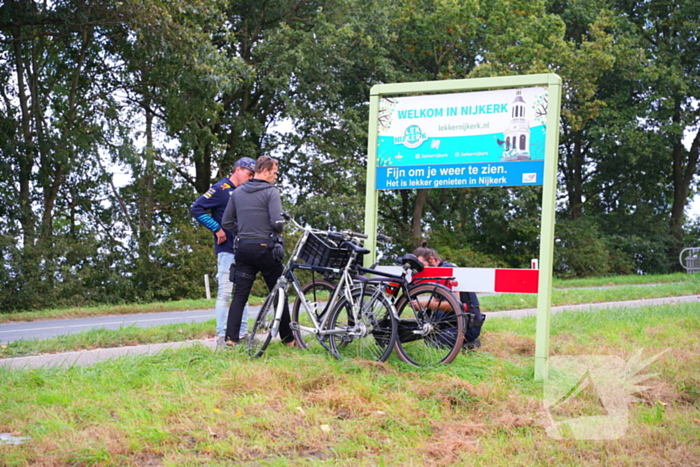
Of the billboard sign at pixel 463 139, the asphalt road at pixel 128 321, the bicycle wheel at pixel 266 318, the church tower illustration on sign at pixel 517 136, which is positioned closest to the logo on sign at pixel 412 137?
the billboard sign at pixel 463 139

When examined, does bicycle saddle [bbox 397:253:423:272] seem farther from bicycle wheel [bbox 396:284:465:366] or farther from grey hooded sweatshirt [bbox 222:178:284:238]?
grey hooded sweatshirt [bbox 222:178:284:238]

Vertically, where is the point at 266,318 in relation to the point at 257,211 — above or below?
below

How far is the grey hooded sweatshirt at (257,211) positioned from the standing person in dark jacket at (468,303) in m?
1.40

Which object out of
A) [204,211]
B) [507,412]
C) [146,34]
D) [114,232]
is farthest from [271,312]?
[114,232]

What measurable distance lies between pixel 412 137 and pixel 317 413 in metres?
3.08

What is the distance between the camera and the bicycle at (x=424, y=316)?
582 centimetres

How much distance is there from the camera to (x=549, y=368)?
592 cm

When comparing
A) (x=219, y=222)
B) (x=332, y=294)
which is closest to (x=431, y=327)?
(x=332, y=294)

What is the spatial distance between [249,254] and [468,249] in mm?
22377

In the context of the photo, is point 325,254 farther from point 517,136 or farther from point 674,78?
point 674,78

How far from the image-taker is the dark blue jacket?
697cm

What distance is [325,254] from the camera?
629 centimetres

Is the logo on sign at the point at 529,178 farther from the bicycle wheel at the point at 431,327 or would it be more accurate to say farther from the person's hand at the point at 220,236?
the person's hand at the point at 220,236

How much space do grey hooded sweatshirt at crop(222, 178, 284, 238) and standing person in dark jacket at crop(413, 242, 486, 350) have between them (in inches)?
54.9
